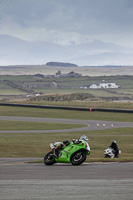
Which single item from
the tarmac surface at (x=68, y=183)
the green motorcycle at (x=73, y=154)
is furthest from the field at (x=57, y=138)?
the tarmac surface at (x=68, y=183)

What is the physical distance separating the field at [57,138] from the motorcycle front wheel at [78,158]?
2688 mm

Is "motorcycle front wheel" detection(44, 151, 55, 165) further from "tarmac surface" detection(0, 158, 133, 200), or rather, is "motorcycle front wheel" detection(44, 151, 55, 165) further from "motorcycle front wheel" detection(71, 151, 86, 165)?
"tarmac surface" detection(0, 158, 133, 200)

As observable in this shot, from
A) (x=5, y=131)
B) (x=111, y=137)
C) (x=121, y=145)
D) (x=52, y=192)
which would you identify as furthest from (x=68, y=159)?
(x=5, y=131)

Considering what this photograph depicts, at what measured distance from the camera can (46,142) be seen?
1630 inches

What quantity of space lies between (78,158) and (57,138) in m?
25.4

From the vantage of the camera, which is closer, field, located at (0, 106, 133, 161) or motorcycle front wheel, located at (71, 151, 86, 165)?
motorcycle front wheel, located at (71, 151, 86, 165)

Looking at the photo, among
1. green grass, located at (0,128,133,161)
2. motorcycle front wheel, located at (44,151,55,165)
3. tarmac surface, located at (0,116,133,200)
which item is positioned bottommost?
green grass, located at (0,128,133,161)

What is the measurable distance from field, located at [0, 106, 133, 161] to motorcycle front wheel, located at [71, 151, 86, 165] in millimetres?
2688

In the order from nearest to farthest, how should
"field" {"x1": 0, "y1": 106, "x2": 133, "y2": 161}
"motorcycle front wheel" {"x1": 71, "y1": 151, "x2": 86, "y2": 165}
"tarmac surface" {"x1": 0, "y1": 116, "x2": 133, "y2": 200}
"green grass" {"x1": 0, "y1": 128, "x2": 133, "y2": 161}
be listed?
"tarmac surface" {"x1": 0, "y1": 116, "x2": 133, "y2": 200}
"motorcycle front wheel" {"x1": 71, "y1": 151, "x2": 86, "y2": 165}
"green grass" {"x1": 0, "y1": 128, "x2": 133, "y2": 161}
"field" {"x1": 0, "y1": 106, "x2": 133, "y2": 161}

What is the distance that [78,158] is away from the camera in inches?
784

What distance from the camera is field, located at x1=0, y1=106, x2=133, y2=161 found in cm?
3177

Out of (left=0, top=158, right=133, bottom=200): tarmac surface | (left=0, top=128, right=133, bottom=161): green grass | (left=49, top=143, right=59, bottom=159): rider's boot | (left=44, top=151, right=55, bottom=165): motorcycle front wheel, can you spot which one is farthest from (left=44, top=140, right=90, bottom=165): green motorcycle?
(left=0, top=128, right=133, bottom=161): green grass

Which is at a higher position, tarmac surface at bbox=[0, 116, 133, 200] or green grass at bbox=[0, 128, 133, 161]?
tarmac surface at bbox=[0, 116, 133, 200]

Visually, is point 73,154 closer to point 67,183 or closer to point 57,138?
point 67,183
